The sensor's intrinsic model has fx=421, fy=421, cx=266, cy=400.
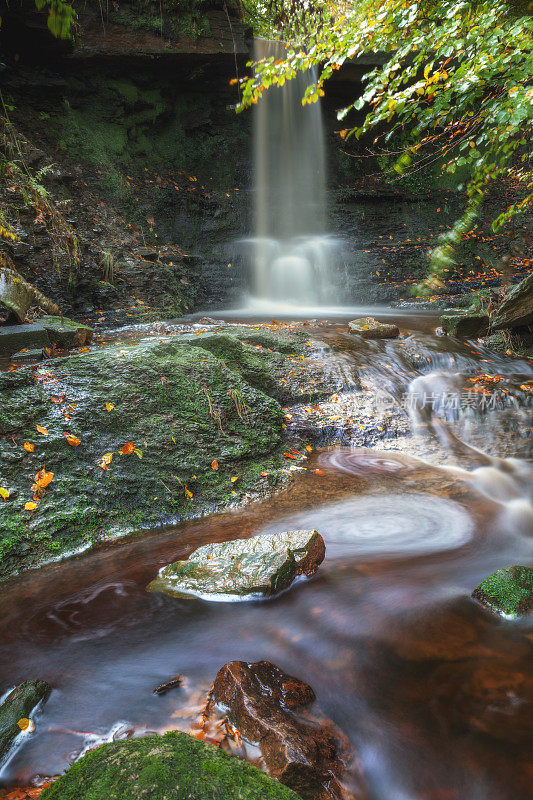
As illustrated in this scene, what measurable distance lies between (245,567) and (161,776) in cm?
164

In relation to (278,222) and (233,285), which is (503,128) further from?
(278,222)

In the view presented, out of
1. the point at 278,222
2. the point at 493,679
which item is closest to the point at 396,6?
the point at 493,679

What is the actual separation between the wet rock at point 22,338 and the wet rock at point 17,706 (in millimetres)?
3509

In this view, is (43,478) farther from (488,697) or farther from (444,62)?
(444,62)

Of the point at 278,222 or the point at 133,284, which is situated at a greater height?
the point at 278,222

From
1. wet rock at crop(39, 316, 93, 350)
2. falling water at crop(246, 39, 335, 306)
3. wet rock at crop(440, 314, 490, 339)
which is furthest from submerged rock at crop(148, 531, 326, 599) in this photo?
falling water at crop(246, 39, 335, 306)

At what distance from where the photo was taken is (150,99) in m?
12.0

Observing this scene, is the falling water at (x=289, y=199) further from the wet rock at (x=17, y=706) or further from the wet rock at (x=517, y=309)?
the wet rock at (x=17, y=706)

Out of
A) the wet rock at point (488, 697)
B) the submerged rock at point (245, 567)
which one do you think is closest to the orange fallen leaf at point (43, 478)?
the submerged rock at point (245, 567)

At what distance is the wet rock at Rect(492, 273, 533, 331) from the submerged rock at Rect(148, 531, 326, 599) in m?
5.26

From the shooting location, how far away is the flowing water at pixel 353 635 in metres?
1.63

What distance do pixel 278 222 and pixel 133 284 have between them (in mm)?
6962

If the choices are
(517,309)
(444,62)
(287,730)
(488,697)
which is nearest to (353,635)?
(488,697)

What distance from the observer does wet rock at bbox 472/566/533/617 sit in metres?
2.28
